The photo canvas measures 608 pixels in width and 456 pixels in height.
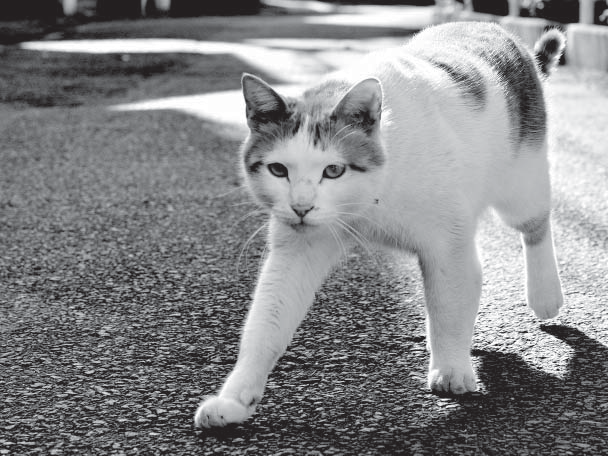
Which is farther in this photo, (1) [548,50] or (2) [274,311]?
(1) [548,50]

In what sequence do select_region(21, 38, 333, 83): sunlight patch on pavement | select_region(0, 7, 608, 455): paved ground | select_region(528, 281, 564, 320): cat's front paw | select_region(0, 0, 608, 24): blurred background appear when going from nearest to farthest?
select_region(0, 7, 608, 455): paved ground
select_region(528, 281, 564, 320): cat's front paw
select_region(21, 38, 333, 83): sunlight patch on pavement
select_region(0, 0, 608, 24): blurred background

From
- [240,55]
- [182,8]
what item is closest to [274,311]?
[240,55]

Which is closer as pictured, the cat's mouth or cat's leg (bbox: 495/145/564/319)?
the cat's mouth

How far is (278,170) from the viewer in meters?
2.70

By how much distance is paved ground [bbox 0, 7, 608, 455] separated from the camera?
2484 mm

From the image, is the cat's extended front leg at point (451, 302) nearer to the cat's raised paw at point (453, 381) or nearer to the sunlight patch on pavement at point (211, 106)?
the cat's raised paw at point (453, 381)

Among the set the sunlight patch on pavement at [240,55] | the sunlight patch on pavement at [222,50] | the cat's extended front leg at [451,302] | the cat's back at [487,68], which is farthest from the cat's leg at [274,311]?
the sunlight patch on pavement at [222,50]

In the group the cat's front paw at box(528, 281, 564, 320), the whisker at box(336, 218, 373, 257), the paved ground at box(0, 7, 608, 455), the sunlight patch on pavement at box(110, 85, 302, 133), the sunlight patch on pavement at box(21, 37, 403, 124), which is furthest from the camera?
the sunlight patch on pavement at box(21, 37, 403, 124)

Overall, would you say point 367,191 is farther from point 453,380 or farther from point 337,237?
point 453,380

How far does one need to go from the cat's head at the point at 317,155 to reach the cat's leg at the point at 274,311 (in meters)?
0.11

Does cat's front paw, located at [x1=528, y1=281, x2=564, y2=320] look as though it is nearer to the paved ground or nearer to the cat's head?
the paved ground

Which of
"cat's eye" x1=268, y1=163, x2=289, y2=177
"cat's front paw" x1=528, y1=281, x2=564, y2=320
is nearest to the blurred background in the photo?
"cat's front paw" x1=528, y1=281, x2=564, y2=320

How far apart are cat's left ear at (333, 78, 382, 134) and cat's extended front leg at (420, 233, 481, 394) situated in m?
0.40

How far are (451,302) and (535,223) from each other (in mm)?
723
